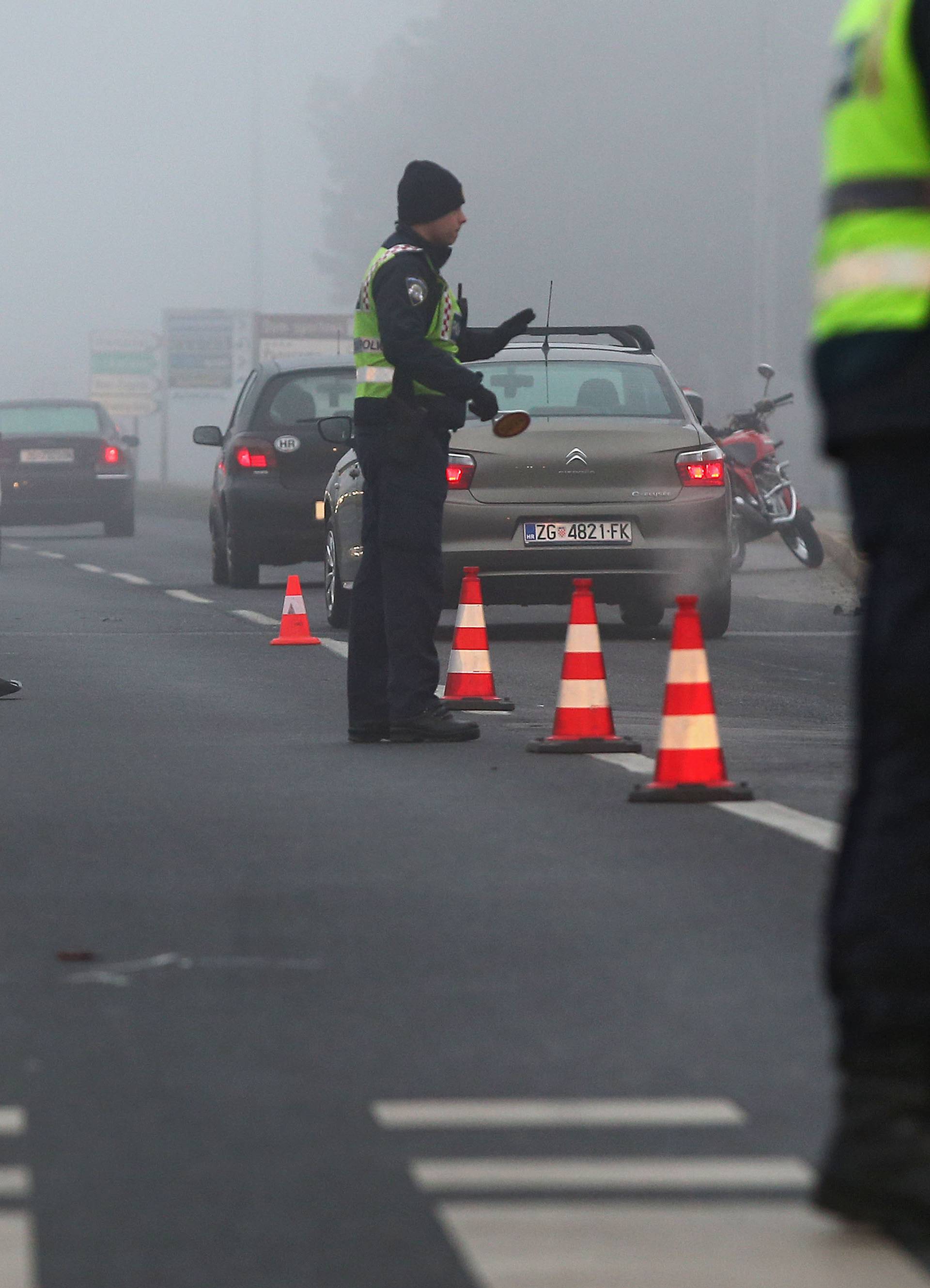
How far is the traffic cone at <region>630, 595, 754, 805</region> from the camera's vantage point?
833 centimetres

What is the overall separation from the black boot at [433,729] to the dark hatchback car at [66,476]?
2339 centimetres

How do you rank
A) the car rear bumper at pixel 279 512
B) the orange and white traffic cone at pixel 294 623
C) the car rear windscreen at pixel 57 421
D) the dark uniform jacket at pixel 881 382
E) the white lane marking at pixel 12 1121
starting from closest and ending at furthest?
the dark uniform jacket at pixel 881 382
the white lane marking at pixel 12 1121
the orange and white traffic cone at pixel 294 623
the car rear bumper at pixel 279 512
the car rear windscreen at pixel 57 421

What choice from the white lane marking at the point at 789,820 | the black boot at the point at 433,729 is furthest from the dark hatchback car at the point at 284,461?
the white lane marking at the point at 789,820

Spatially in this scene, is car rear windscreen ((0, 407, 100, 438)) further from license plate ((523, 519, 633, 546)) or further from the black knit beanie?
the black knit beanie

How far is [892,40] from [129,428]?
350 feet

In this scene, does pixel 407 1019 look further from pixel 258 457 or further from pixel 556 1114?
pixel 258 457

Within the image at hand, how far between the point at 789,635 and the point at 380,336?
7.29 metres

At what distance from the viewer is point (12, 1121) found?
177 inches

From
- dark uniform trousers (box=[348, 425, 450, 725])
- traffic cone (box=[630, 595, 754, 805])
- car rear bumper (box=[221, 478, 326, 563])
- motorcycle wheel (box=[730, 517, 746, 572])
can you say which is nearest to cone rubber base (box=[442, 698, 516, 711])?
dark uniform trousers (box=[348, 425, 450, 725])

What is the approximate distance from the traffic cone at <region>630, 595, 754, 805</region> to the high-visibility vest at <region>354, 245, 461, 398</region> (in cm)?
191

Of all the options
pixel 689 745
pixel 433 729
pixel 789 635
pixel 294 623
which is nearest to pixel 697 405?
pixel 789 635

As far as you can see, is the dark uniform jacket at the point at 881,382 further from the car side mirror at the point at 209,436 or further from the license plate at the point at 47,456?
the license plate at the point at 47,456

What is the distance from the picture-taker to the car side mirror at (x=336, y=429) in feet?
54.2

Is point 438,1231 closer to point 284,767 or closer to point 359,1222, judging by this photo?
point 359,1222
